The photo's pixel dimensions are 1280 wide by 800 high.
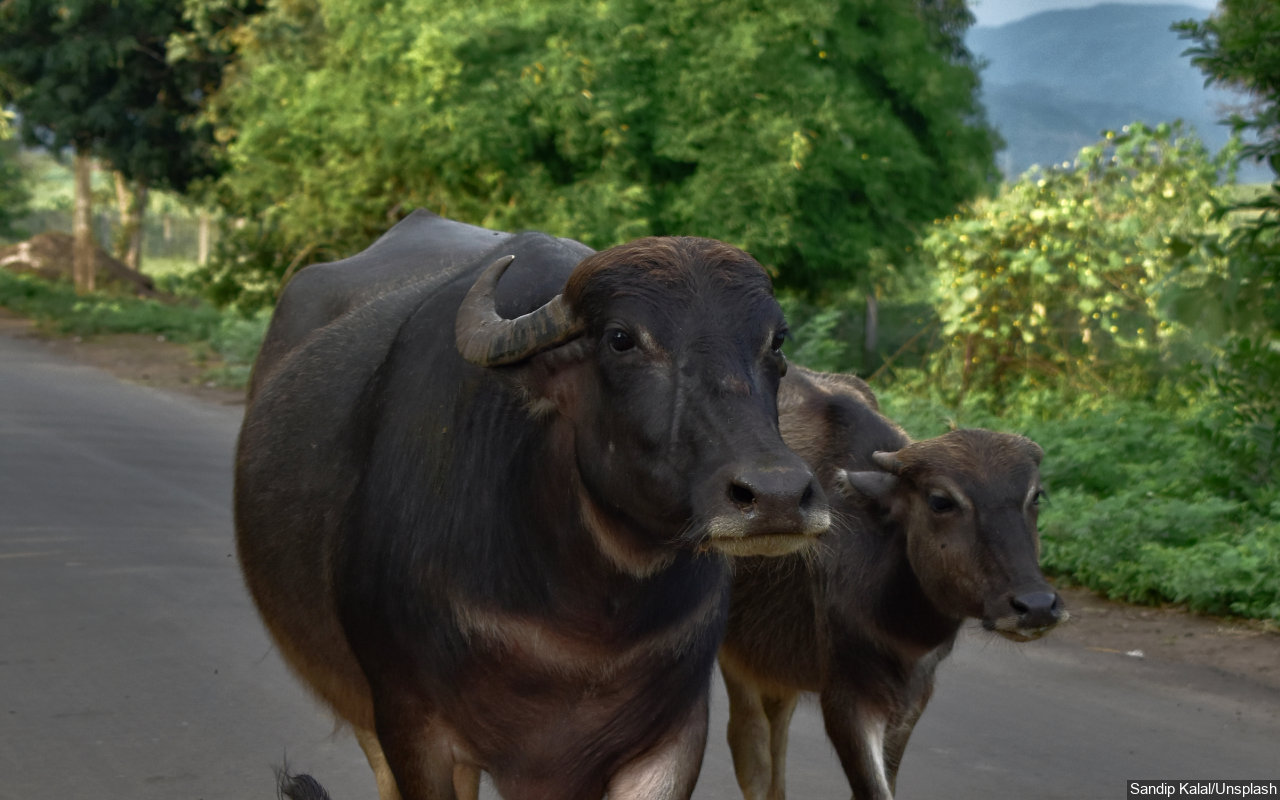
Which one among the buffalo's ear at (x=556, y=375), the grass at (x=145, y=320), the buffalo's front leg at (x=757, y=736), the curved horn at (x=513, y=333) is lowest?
the grass at (x=145, y=320)

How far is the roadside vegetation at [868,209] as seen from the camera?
908 cm

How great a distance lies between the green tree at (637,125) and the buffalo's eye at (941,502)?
11.8 meters

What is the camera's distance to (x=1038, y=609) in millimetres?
4320

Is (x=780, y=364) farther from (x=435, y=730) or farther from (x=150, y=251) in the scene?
(x=150, y=251)

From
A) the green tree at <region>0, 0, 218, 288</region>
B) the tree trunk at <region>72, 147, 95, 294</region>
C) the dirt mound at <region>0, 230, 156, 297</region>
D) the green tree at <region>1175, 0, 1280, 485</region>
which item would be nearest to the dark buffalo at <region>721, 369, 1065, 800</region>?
the green tree at <region>1175, 0, 1280, 485</region>

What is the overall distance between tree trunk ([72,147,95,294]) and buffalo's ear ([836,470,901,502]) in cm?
2564

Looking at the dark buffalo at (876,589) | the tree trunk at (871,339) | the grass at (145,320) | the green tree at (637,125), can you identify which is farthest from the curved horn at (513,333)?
the tree trunk at (871,339)

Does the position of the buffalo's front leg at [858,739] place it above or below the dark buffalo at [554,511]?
below

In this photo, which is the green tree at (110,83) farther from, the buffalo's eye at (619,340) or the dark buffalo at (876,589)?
the buffalo's eye at (619,340)

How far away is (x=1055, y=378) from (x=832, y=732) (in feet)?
31.4

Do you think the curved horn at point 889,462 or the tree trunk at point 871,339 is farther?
the tree trunk at point 871,339

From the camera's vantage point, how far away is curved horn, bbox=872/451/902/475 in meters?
4.96

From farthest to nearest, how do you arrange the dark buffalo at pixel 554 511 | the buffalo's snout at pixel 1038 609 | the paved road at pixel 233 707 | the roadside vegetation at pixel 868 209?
1. the roadside vegetation at pixel 868 209
2. the paved road at pixel 233 707
3. the buffalo's snout at pixel 1038 609
4. the dark buffalo at pixel 554 511

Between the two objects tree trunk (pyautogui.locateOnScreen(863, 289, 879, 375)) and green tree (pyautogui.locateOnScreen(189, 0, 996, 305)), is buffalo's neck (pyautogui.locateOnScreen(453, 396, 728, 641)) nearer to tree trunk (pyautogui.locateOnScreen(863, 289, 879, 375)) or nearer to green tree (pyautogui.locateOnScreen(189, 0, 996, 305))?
green tree (pyautogui.locateOnScreen(189, 0, 996, 305))
